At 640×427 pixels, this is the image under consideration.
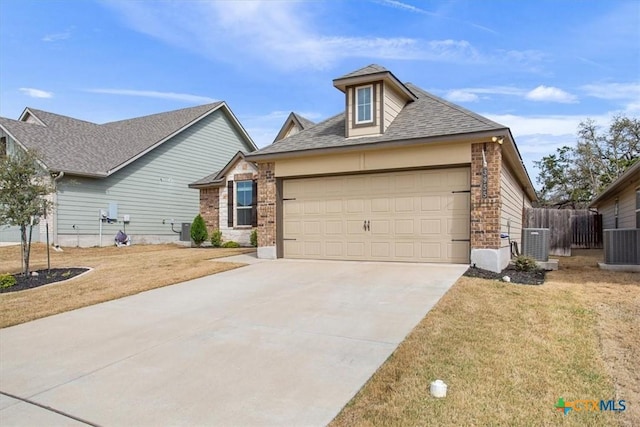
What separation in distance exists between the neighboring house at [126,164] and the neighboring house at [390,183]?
965cm

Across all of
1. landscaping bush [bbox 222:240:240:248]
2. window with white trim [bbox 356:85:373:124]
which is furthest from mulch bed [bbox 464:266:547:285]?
landscaping bush [bbox 222:240:240:248]

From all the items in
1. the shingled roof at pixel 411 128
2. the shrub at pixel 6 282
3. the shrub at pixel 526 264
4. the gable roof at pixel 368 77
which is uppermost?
the gable roof at pixel 368 77

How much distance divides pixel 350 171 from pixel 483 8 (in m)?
5.31

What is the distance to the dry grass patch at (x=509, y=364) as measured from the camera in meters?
3.01

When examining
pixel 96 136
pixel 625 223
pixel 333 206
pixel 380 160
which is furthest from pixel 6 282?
pixel 625 223

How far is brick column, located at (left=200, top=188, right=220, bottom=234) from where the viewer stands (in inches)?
715

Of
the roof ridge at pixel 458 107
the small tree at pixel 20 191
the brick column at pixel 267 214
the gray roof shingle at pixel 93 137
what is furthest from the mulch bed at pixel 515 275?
the gray roof shingle at pixel 93 137

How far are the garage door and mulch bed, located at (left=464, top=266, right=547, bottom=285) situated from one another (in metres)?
0.80

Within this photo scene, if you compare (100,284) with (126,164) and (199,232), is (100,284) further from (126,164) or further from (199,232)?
(126,164)

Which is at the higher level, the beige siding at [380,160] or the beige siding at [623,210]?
the beige siding at [380,160]

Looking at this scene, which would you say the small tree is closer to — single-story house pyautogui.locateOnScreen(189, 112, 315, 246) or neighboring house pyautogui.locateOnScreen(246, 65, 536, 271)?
neighboring house pyautogui.locateOnScreen(246, 65, 536, 271)

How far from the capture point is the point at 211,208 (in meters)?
18.5

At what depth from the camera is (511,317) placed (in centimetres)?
536

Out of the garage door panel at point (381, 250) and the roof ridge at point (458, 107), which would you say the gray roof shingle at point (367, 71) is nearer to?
the roof ridge at point (458, 107)
